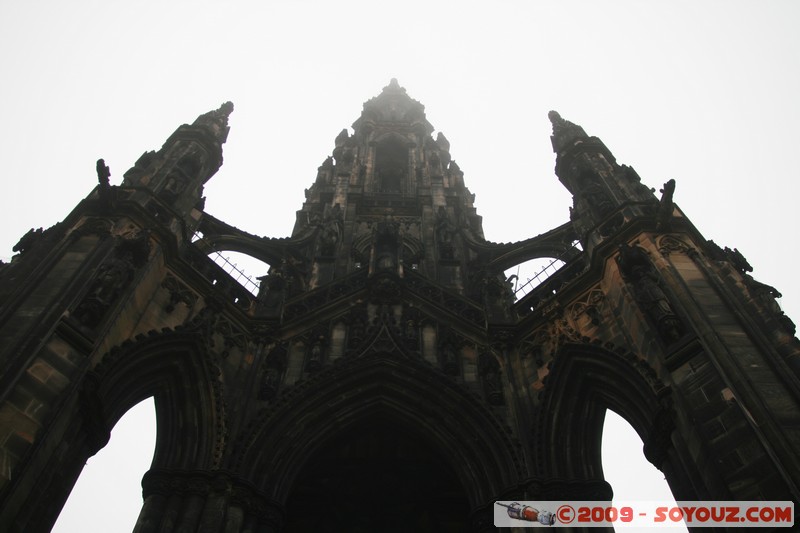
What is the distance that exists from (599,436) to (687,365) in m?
2.61

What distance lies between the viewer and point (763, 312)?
31.3ft

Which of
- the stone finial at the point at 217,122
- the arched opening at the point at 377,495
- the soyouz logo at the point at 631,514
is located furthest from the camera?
the stone finial at the point at 217,122

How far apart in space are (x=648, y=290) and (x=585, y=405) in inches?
89.6

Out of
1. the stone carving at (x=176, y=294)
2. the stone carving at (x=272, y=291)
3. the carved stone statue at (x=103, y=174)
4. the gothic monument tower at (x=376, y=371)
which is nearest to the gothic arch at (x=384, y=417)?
the gothic monument tower at (x=376, y=371)

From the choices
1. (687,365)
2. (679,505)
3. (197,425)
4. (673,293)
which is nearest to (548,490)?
(679,505)

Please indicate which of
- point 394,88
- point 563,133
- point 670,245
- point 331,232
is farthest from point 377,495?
point 394,88

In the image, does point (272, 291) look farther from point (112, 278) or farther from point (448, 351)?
point (112, 278)

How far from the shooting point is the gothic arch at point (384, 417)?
10875 mm

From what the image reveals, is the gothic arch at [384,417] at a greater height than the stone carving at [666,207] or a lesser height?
lesser

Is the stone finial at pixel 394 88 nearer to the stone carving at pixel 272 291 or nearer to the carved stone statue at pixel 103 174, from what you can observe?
the stone carving at pixel 272 291

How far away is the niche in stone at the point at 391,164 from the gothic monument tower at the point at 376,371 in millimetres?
12184

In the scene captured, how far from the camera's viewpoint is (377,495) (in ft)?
43.7

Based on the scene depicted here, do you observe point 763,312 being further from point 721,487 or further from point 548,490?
point 548,490

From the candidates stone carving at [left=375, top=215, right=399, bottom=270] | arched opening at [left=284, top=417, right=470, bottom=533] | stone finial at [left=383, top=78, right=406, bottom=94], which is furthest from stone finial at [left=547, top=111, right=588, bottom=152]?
stone finial at [left=383, top=78, right=406, bottom=94]
